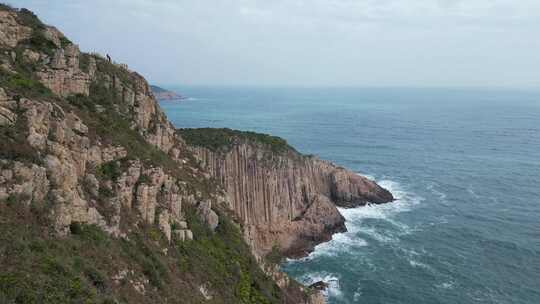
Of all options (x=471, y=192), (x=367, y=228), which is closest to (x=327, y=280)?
(x=367, y=228)

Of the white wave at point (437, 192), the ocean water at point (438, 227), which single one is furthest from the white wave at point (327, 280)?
the white wave at point (437, 192)

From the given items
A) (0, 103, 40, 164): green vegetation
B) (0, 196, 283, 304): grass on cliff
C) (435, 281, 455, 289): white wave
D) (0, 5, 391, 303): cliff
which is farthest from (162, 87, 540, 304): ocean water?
(0, 103, 40, 164): green vegetation

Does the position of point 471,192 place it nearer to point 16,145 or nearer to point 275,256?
point 275,256

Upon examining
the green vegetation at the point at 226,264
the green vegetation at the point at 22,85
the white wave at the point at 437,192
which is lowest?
the white wave at the point at 437,192

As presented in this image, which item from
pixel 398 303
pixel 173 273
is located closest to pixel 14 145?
pixel 173 273

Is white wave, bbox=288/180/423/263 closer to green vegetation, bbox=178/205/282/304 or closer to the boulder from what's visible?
green vegetation, bbox=178/205/282/304

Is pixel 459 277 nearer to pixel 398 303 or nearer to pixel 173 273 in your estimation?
pixel 398 303

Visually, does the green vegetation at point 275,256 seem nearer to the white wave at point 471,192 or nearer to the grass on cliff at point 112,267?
the grass on cliff at point 112,267
